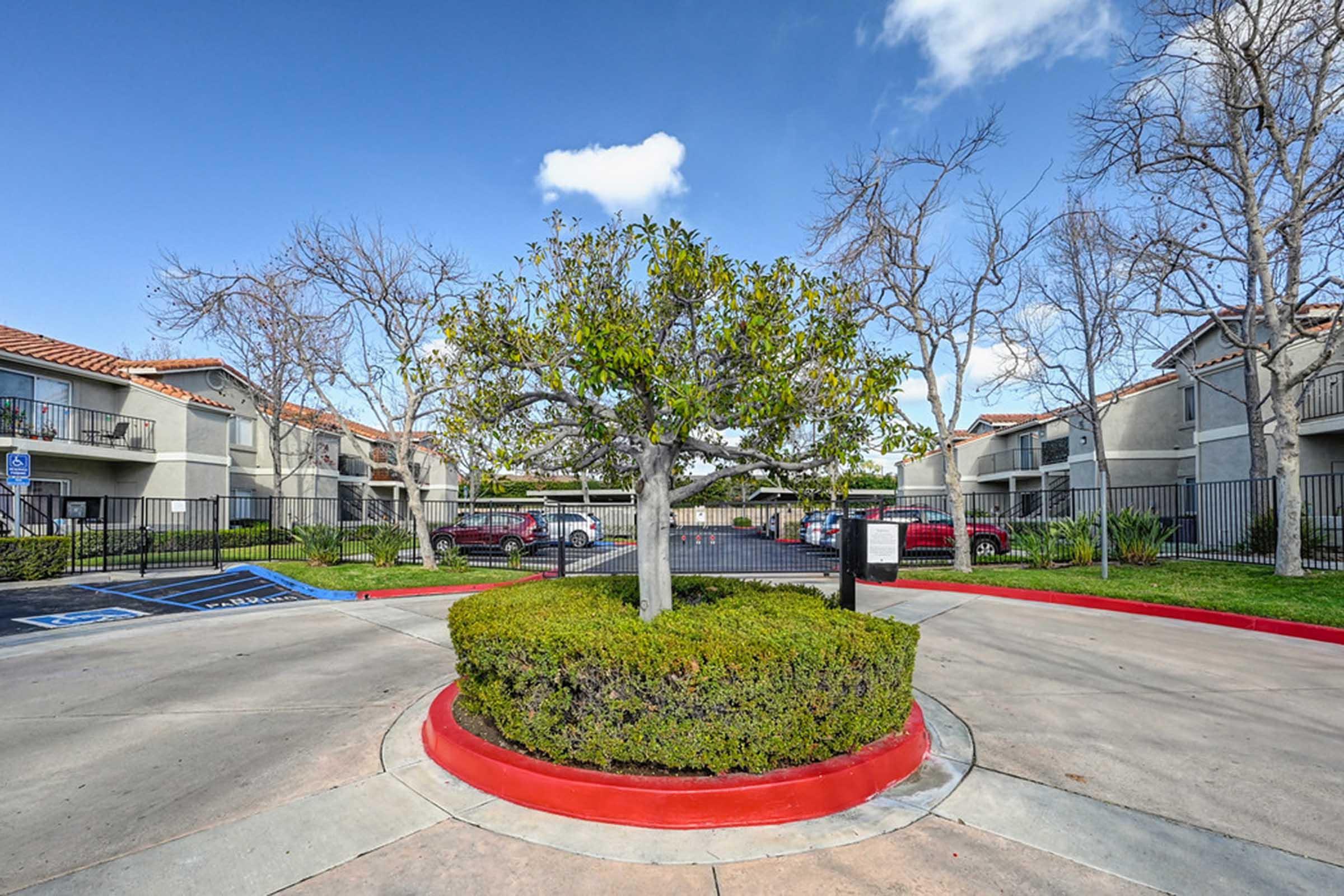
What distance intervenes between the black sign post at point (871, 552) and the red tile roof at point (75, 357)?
25122 mm

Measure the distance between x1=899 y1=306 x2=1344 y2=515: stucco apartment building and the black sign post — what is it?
880 cm

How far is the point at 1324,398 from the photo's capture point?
18703 mm

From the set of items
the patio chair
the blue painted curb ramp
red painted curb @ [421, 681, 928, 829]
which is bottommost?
the blue painted curb ramp

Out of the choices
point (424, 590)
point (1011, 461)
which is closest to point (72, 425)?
point (424, 590)

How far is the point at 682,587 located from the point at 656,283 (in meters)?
2.99

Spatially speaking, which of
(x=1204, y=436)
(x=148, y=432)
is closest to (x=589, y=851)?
(x=1204, y=436)

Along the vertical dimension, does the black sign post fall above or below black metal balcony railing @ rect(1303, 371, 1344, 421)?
below

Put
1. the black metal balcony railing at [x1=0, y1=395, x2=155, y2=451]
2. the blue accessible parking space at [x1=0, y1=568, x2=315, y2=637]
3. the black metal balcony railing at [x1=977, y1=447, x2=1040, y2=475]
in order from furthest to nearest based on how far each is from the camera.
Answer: the black metal balcony railing at [x1=977, y1=447, x2=1040, y2=475] < the black metal balcony railing at [x1=0, y1=395, x2=155, y2=451] < the blue accessible parking space at [x1=0, y1=568, x2=315, y2=637]

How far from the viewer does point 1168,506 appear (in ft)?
81.1

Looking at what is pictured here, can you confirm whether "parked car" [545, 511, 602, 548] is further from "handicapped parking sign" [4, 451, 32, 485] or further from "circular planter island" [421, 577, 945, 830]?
"circular planter island" [421, 577, 945, 830]

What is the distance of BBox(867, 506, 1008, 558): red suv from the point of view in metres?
18.4

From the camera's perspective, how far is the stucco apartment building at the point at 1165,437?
18984 mm

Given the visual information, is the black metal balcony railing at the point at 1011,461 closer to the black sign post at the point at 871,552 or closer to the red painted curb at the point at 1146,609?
the red painted curb at the point at 1146,609

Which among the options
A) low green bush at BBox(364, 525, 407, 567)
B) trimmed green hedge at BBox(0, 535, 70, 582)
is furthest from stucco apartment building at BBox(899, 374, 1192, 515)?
trimmed green hedge at BBox(0, 535, 70, 582)
